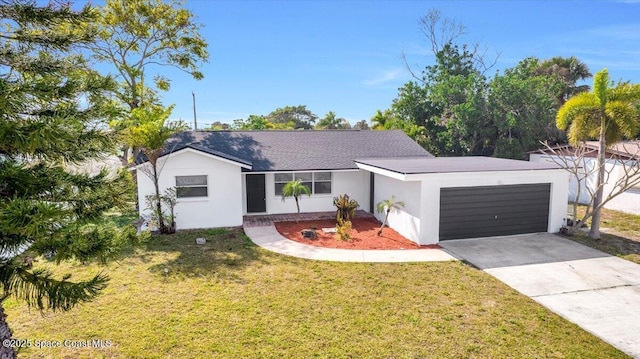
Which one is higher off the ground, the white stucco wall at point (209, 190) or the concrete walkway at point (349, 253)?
the white stucco wall at point (209, 190)

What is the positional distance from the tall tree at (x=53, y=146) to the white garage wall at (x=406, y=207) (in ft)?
34.0

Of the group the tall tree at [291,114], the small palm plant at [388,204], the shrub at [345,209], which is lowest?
the shrub at [345,209]

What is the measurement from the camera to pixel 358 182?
59.6ft

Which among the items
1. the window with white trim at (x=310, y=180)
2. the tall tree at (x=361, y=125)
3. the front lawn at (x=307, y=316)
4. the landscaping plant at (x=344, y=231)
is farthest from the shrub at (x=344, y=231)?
the tall tree at (x=361, y=125)

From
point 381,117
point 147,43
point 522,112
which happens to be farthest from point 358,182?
point 381,117

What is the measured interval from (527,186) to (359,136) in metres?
9.91

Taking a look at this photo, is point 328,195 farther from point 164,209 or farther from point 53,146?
point 53,146

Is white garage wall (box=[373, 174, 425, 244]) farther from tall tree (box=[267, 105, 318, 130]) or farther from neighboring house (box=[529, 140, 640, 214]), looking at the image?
tall tree (box=[267, 105, 318, 130])

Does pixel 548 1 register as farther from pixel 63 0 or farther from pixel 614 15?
pixel 63 0

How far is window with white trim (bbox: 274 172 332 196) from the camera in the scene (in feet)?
57.3

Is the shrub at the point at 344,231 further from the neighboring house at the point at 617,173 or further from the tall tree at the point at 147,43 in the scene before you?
the tall tree at the point at 147,43

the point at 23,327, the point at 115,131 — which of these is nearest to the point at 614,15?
the point at 115,131

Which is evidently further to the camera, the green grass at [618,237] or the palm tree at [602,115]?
the palm tree at [602,115]

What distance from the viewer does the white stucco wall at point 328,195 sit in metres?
17.4
